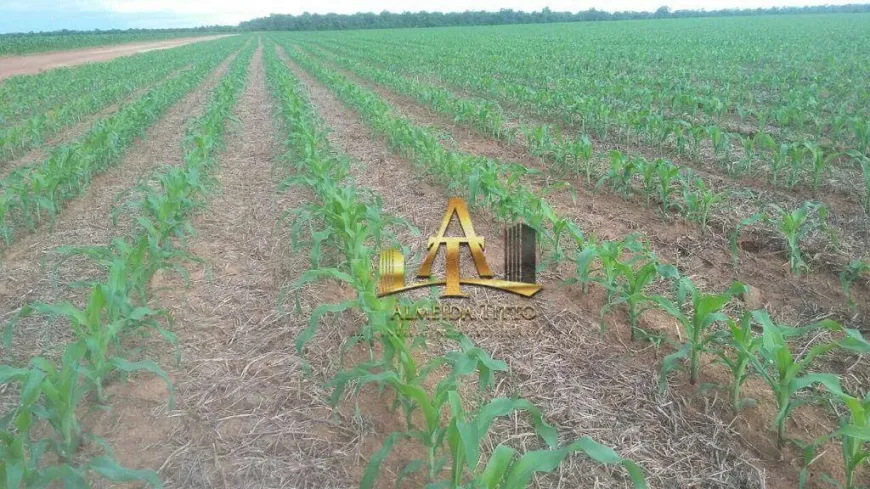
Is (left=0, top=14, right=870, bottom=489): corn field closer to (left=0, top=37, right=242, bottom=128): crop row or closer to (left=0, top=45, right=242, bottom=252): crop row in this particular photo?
(left=0, top=45, right=242, bottom=252): crop row

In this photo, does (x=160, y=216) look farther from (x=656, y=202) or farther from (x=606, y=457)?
(x=656, y=202)

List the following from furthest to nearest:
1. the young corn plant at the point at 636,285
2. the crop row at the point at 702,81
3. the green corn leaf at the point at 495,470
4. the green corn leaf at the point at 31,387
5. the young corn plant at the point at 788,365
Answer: the crop row at the point at 702,81 < the young corn plant at the point at 636,285 < the young corn plant at the point at 788,365 < the green corn leaf at the point at 31,387 < the green corn leaf at the point at 495,470

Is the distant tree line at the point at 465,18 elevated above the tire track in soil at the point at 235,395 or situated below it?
above

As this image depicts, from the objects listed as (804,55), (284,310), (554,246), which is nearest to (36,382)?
(284,310)

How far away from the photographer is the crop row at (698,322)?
2.20 m

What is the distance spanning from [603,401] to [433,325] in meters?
1.14

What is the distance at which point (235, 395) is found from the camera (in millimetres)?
2797

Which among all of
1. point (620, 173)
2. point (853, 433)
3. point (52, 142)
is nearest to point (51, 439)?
point (853, 433)

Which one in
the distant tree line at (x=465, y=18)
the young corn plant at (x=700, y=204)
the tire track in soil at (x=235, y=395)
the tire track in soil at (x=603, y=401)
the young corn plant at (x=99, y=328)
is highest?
the distant tree line at (x=465, y=18)

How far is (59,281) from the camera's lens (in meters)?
4.07

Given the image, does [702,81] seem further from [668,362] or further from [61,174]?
[61,174]

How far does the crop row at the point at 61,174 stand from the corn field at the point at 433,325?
0.05m

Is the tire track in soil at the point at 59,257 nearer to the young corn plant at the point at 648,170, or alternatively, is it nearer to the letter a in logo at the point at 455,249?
the letter a in logo at the point at 455,249

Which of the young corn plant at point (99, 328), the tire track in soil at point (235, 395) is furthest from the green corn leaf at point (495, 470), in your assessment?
the young corn plant at point (99, 328)
